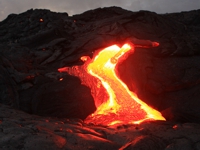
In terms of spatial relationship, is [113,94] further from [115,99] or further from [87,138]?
[87,138]

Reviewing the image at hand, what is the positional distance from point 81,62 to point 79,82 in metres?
1.21

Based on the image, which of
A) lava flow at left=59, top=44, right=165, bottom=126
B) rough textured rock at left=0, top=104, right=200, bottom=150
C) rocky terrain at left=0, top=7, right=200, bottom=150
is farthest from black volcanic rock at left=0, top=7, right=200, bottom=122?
rough textured rock at left=0, top=104, right=200, bottom=150

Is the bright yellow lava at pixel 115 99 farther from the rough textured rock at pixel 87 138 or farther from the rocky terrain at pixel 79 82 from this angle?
the rough textured rock at pixel 87 138

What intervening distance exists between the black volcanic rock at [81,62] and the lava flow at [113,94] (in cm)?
27

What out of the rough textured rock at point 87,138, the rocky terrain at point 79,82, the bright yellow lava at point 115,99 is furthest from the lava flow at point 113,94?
the rough textured rock at point 87,138

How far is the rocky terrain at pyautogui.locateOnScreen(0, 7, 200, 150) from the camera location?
10.8 ft

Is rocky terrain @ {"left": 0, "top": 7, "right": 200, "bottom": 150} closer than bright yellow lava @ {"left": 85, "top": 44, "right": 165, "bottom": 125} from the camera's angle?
Yes

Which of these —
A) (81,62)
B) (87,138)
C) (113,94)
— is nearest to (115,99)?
(113,94)

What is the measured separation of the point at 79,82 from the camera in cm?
650

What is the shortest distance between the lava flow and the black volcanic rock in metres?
0.27

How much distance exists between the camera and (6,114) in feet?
13.5

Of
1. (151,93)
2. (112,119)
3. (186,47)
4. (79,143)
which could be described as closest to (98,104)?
(112,119)

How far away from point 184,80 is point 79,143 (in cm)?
483

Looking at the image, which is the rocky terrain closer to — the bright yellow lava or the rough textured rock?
the rough textured rock
